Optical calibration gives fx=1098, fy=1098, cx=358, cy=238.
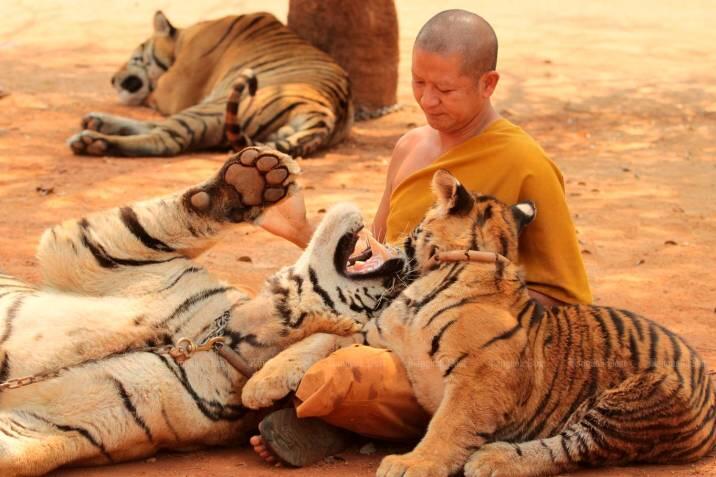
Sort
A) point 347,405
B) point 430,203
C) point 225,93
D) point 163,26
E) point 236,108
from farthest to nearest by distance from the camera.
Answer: point 163,26 < point 225,93 < point 236,108 < point 430,203 < point 347,405

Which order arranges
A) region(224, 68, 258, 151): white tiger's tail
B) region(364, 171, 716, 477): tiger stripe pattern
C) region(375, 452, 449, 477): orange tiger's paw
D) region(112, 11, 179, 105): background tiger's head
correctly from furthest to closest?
region(112, 11, 179, 105): background tiger's head → region(224, 68, 258, 151): white tiger's tail → region(364, 171, 716, 477): tiger stripe pattern → region(375, 452, 449, 477): orange tiger's paw

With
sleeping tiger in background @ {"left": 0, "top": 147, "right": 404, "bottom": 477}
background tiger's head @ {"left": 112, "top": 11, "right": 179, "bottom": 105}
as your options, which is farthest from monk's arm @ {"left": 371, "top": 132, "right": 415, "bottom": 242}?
background tiger's head @ {"left": 112, "top": 11, "right": 179, "bottom": 105}

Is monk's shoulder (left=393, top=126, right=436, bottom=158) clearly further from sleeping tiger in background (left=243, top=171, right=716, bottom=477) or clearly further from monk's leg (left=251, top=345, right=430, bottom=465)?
monk's leg (left=251, top=345, right=430, bottom=465)

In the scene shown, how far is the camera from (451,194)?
11.3 ft

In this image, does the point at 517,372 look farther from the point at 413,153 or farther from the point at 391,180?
the point at 391,180

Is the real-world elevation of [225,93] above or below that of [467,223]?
below

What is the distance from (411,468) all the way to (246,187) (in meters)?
1.22

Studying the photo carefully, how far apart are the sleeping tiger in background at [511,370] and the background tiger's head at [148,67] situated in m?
6.45

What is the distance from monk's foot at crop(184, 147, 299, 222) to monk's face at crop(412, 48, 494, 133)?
0.52m

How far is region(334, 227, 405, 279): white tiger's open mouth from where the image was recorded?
363 centimetres

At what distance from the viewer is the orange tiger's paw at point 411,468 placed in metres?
2.97

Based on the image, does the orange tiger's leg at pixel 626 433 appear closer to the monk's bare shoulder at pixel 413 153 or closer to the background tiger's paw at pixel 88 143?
the monk's bare shoulder at pixel 413 153

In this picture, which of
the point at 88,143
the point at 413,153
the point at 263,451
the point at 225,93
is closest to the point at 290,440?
the point at 263,451

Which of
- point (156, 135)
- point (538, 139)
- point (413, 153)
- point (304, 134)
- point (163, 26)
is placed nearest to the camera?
point (413, 153)
